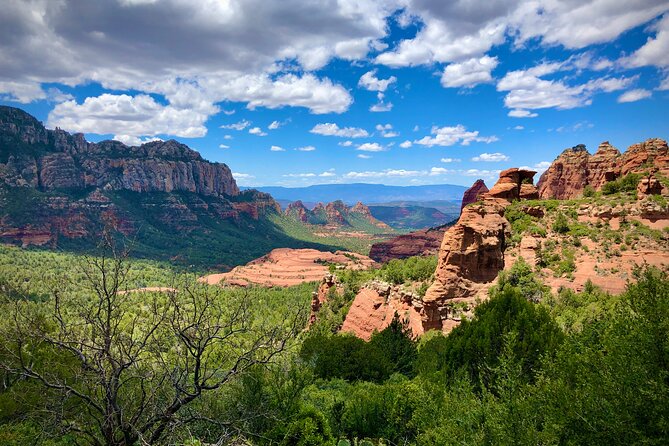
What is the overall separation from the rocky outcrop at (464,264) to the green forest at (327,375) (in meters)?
1.76

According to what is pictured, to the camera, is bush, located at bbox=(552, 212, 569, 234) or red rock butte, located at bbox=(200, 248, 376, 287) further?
red rock butte, located at bbox=(200, 248, 376, 287)

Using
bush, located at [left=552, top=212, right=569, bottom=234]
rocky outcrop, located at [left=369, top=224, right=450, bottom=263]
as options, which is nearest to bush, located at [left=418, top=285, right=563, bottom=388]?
bush, located at [left=552, top=212, right=569, bottom=234]

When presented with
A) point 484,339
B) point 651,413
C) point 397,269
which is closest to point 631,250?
point 484,339

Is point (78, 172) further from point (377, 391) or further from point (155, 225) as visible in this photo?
point (377, 391)

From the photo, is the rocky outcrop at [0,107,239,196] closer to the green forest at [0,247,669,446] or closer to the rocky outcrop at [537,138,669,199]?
the green forest at [0,247,669,446]

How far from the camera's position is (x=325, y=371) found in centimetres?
2708

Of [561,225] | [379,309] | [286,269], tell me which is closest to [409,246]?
[286,269]

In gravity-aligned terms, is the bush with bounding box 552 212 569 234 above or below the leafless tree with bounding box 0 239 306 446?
above

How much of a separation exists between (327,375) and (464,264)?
1518 cm

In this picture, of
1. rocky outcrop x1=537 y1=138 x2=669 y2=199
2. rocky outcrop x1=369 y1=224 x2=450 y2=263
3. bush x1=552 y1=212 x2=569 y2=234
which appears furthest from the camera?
rocky outcrop x1=369 y1=224 x2=450 y2=263

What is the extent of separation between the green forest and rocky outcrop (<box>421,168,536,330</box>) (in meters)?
1.76

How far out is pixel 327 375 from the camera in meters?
26.9

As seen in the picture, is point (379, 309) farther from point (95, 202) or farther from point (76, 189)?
point (76, 189)

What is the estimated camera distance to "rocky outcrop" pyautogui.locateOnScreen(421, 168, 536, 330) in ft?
106
